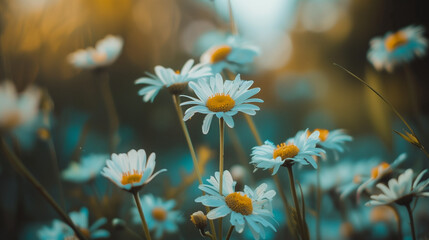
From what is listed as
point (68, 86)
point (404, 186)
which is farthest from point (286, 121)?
point (404, 186)

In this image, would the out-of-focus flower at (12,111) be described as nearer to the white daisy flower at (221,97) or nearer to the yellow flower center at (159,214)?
the white daisy flower at (221,97)

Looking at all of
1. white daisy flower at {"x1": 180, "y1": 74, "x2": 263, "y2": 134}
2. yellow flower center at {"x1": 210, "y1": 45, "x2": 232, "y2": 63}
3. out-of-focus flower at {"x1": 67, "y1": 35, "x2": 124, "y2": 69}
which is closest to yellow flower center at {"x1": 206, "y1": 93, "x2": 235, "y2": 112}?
white daisy flower at {"x1": 180, "y1": 74, "x2": 263, "y2": 134}

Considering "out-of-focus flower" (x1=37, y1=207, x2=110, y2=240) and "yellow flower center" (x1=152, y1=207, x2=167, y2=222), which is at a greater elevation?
"out-of-focus flower" (x1=37, y1=207, x2=110, y2=240)

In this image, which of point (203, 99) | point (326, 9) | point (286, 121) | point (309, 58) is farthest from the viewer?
point (326, 9)

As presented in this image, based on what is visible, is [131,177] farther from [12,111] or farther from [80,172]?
[80,172]

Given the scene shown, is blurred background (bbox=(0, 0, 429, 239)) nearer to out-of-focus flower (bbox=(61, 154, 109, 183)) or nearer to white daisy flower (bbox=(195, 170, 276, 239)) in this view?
out-of-focus flower (bbox=(61, 154, 109, 183))

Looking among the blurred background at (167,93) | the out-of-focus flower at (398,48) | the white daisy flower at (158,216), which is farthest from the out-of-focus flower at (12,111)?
the out-of-focus flower at (398,48)

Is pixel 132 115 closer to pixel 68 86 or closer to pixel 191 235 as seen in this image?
pixel 68 86
